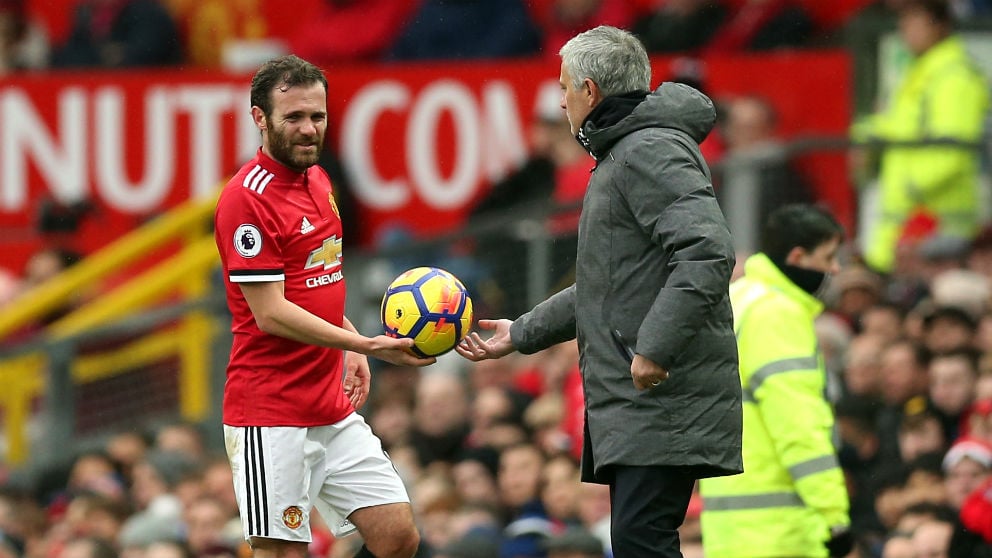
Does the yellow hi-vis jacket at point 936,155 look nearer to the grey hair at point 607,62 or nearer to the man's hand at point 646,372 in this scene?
the grey hair at point 607,62

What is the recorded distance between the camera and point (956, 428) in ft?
32.1

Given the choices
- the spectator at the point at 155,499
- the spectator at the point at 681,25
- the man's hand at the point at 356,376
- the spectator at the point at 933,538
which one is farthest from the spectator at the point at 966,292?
the spectator at the point at 155,499

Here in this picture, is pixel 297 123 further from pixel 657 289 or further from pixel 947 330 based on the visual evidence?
pixel 947 330

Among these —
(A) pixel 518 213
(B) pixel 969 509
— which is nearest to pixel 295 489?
(B) pixel 969 509

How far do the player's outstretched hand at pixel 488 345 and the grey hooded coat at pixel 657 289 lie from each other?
1.85 feet

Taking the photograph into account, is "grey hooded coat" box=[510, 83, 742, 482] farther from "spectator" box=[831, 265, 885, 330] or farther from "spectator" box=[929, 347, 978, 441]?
"spectator" box=[831, 265, 885, 330]

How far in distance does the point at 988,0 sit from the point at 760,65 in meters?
1.83

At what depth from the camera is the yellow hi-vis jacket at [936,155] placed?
11891 mm

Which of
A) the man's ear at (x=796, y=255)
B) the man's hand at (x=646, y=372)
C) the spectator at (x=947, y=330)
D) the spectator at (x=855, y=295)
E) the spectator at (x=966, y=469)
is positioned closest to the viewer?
the man's hand at (x=646, y=372)

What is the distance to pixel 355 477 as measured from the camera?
7.21 m

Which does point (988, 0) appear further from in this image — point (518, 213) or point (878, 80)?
point (518, 213)

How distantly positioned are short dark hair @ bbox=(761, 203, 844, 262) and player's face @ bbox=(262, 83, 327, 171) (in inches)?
77.7

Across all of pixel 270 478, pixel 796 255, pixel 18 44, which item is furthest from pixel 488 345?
pixel 18 44

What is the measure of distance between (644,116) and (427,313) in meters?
1.12
